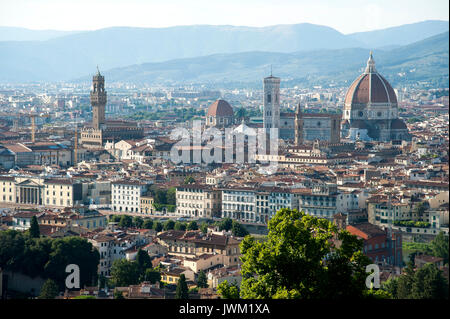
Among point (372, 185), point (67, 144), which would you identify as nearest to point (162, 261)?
point (372, 185)


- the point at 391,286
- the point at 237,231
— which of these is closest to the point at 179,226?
the point at 237,231

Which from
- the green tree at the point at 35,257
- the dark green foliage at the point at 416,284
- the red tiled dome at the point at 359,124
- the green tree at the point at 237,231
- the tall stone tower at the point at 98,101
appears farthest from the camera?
the red tiled dome at the point at 359,124

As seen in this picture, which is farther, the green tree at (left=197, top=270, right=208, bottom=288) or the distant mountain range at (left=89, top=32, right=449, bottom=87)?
the distant mountain range at (left=89, top=32, right=449, bottom=87)

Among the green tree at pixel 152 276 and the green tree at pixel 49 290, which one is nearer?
the green tree at pixel 49 290

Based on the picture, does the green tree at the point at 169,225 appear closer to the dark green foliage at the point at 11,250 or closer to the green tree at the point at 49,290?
the dark green foliage at the point at 11,250

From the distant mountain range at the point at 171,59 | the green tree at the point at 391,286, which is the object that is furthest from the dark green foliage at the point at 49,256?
the distant mountain range at the point at 171,59

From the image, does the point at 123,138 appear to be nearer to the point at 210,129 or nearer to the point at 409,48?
the point at 210,129

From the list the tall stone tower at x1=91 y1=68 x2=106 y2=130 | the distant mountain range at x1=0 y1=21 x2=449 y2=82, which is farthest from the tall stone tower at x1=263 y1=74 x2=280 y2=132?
the distant mountain range at x1=0 y1=21 x2=449 y2=82

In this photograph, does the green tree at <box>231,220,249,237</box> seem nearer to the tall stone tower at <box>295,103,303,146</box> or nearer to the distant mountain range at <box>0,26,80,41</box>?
the tall stone tower at <box>295,103,303,146</box>
